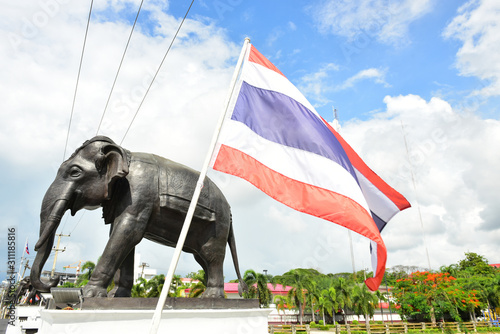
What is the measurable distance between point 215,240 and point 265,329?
1.37m

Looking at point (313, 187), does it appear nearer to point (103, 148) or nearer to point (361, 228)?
point (361, 228)

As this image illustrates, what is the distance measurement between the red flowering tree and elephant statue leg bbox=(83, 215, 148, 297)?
3359 cm

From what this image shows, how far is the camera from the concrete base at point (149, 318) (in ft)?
12.0

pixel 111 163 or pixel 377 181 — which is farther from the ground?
pixel 377 181

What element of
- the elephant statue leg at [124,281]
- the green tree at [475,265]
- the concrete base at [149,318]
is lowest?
the concrete base at [149,318]

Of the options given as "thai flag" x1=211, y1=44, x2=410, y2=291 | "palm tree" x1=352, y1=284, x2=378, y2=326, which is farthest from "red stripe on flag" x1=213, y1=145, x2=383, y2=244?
"palm tree" x1=352, y1=284, x2=378, y2=326

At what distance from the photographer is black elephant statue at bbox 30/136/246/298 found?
14.7ft

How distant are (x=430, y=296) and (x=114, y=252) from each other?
113 feet

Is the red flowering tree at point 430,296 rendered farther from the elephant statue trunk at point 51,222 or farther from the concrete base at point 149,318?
the elephant statue trunk at point 51,222

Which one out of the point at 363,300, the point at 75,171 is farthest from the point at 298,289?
the point at 75,171

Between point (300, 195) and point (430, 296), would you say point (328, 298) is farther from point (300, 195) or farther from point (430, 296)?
point (300, 195)

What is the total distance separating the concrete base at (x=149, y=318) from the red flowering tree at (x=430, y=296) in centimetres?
3240

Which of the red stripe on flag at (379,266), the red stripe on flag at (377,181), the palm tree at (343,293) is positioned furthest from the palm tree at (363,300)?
the red stripe on flag at (379,266)

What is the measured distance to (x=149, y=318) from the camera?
4.09 meters
